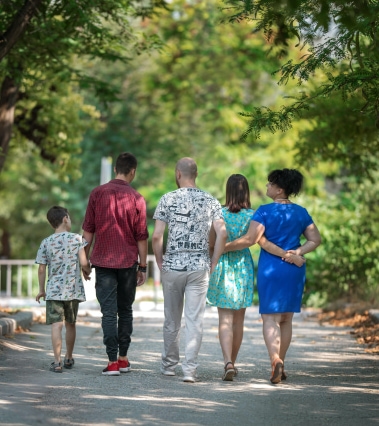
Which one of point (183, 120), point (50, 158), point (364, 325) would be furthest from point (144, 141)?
point (364, 325)

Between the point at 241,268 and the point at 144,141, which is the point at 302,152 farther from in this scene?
the point at 144,141

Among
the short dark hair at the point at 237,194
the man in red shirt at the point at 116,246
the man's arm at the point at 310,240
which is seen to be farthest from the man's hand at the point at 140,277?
the man's arm at the point at 310,240

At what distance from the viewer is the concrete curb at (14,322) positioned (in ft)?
38.2

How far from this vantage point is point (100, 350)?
36.7 feet

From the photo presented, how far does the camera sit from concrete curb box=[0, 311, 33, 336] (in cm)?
1165

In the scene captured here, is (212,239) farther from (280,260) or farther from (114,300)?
(114,300)

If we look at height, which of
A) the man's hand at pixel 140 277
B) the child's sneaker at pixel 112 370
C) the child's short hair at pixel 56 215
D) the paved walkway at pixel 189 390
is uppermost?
the child's short hair at pixel 56 215

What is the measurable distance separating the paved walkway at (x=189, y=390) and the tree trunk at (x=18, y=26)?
12.3 feet

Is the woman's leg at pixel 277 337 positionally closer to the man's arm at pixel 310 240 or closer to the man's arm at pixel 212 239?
the man's arm at pixel 310 240

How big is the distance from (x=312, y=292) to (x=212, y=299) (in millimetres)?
10652

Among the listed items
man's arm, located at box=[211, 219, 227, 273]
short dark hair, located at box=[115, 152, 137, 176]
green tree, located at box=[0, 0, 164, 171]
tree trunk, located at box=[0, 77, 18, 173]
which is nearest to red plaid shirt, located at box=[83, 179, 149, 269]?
short dark hair, located at box=[115, 152, 137, 176]

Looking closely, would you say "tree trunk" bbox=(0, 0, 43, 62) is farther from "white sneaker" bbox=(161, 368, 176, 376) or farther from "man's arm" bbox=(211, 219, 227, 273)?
"white sneaker" bbox=(161, 368, 176, 376)

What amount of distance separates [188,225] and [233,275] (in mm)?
735

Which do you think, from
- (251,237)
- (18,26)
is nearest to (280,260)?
(251,237)
